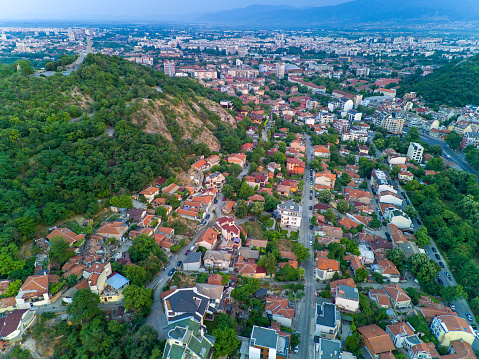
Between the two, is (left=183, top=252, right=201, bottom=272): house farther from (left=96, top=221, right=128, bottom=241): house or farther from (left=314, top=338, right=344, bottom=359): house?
(left=314, top=338, right=344, bottom=359): house

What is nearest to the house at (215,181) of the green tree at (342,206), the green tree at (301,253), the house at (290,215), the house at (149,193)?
the house at (149,193)

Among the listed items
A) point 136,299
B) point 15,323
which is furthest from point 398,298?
point 15,323

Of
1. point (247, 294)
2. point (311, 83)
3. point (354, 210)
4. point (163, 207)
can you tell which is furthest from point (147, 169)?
point (311, 83)

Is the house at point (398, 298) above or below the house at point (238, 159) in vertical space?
below

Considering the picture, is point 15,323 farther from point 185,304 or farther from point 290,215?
point 290,215

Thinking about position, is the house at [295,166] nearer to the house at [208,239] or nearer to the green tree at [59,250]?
the house at [208,239]

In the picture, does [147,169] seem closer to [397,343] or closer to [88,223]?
[88,223]

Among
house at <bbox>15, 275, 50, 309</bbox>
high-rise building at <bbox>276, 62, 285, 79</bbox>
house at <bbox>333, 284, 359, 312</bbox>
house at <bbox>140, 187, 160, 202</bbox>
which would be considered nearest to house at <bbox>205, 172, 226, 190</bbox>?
house at <bbox>140, 187, 160, 202</bbox>
